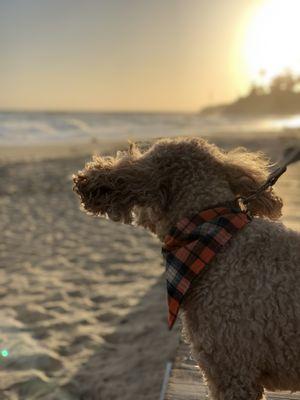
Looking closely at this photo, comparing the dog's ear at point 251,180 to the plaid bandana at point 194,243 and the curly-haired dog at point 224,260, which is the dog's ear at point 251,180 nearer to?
the curly-haired dog at point 224,260

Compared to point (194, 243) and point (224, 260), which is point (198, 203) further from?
point (224, 260)

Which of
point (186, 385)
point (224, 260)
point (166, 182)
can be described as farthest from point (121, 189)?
point (186, 385)

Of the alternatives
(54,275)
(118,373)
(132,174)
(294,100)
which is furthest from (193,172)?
(294,100)

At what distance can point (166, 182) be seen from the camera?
2.81 meters

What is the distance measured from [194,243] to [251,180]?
535 mm

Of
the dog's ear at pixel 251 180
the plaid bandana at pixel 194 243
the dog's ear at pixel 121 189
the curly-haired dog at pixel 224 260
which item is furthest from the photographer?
the dog's ear at pixel 251 180

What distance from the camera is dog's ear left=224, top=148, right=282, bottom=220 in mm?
2871

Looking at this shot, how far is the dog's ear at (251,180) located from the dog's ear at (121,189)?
1.29 feet

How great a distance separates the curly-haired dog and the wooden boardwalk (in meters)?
0.94

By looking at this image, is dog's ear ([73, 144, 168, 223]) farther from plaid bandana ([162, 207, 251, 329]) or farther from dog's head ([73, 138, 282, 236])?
plaid bandana ([162, 207, 251, 329])

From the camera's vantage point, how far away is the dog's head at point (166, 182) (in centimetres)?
273

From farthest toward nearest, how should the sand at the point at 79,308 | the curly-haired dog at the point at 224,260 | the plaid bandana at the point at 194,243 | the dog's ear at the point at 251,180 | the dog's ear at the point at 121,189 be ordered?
1. the sand at the point at 79,308
2. the dog's ear at the point at 251,180
3. the dog's ear at the point at 121,189
4. the plaid bandana at the point at 194,243
5. the curly-haired dog at the point at 224,260

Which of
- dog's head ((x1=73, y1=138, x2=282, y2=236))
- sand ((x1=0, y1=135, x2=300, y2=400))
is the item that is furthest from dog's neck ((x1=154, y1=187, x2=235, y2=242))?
sand ((x1=0, y1=135, x2=300, y2=400))

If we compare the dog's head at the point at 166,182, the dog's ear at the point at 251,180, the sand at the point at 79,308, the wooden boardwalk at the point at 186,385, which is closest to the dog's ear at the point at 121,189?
the dog's head at the point at 166,182
